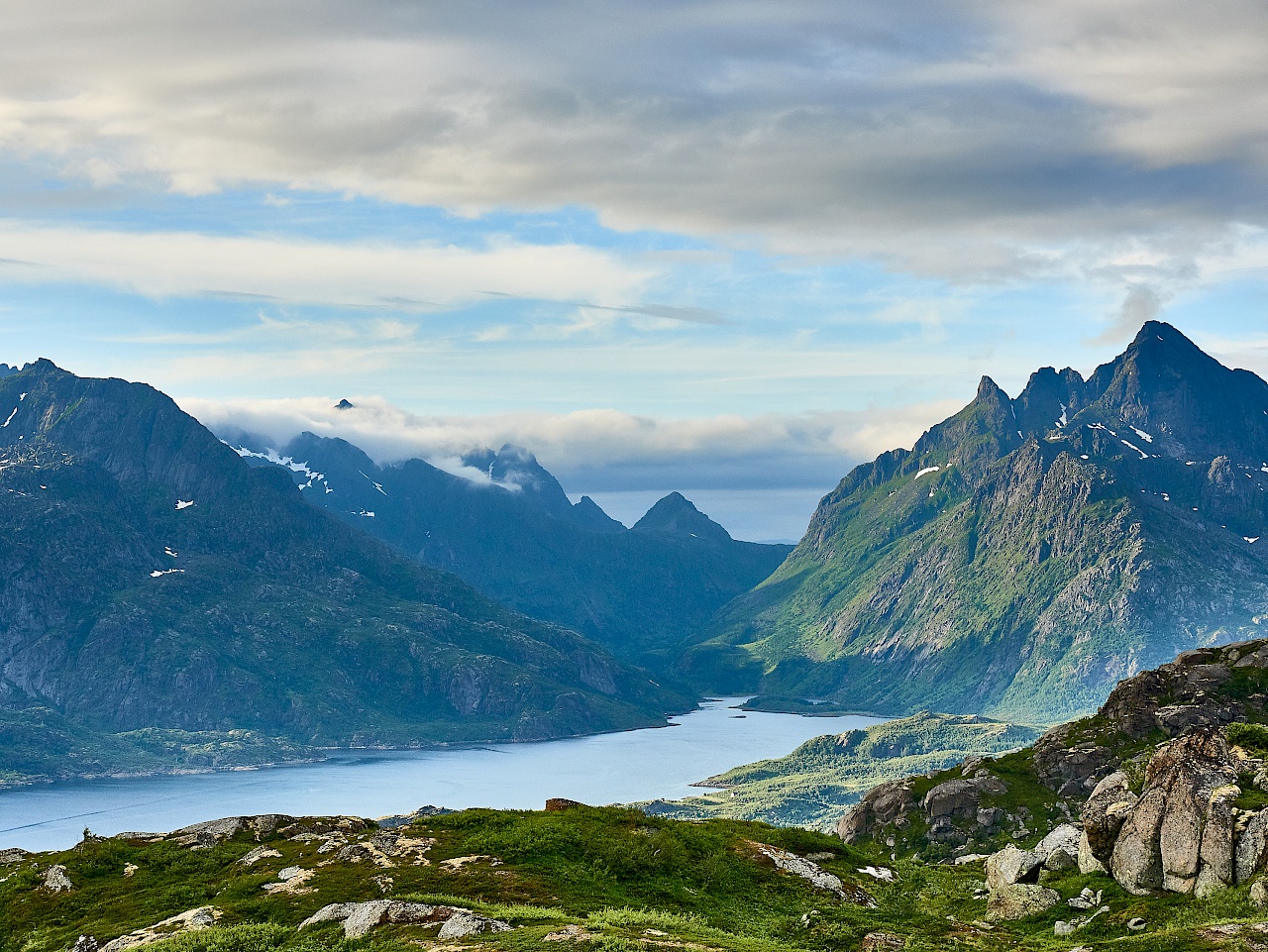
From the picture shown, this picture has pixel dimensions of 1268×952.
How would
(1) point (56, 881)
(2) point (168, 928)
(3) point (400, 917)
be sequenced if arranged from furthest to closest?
(1) point (56, 881), (2) point (168, 928), (3) point (400, 917)

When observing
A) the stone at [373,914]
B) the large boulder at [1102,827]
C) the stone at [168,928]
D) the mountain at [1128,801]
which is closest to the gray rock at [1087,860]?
the large boulder at [1102,827]

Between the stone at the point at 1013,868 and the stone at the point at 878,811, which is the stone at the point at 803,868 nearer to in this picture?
the stone at the point at 1013,868

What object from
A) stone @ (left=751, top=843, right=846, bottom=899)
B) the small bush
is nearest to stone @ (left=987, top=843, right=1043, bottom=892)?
stone @ (left=751, top=843, right=846, bottom=899)

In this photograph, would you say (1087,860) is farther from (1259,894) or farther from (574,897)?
(574,897)

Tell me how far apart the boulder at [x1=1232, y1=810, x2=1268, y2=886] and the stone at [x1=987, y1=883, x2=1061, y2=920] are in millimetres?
9859

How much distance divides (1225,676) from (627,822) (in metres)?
106

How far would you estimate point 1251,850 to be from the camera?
58.6m

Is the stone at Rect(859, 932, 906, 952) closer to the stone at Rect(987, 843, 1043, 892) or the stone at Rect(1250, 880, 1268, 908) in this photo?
the stone at Rect(987, 843, 1043, 892)

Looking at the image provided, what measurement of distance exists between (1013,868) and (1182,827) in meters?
12.5

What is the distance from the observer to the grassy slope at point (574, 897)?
179 feet

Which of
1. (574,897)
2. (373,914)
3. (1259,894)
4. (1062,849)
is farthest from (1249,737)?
(373,914)

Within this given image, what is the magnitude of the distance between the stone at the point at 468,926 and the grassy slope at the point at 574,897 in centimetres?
93

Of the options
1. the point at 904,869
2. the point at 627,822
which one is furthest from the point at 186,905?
the point at 904,869

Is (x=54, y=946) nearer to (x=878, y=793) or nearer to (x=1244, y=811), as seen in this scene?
(x=1244, y=811)
